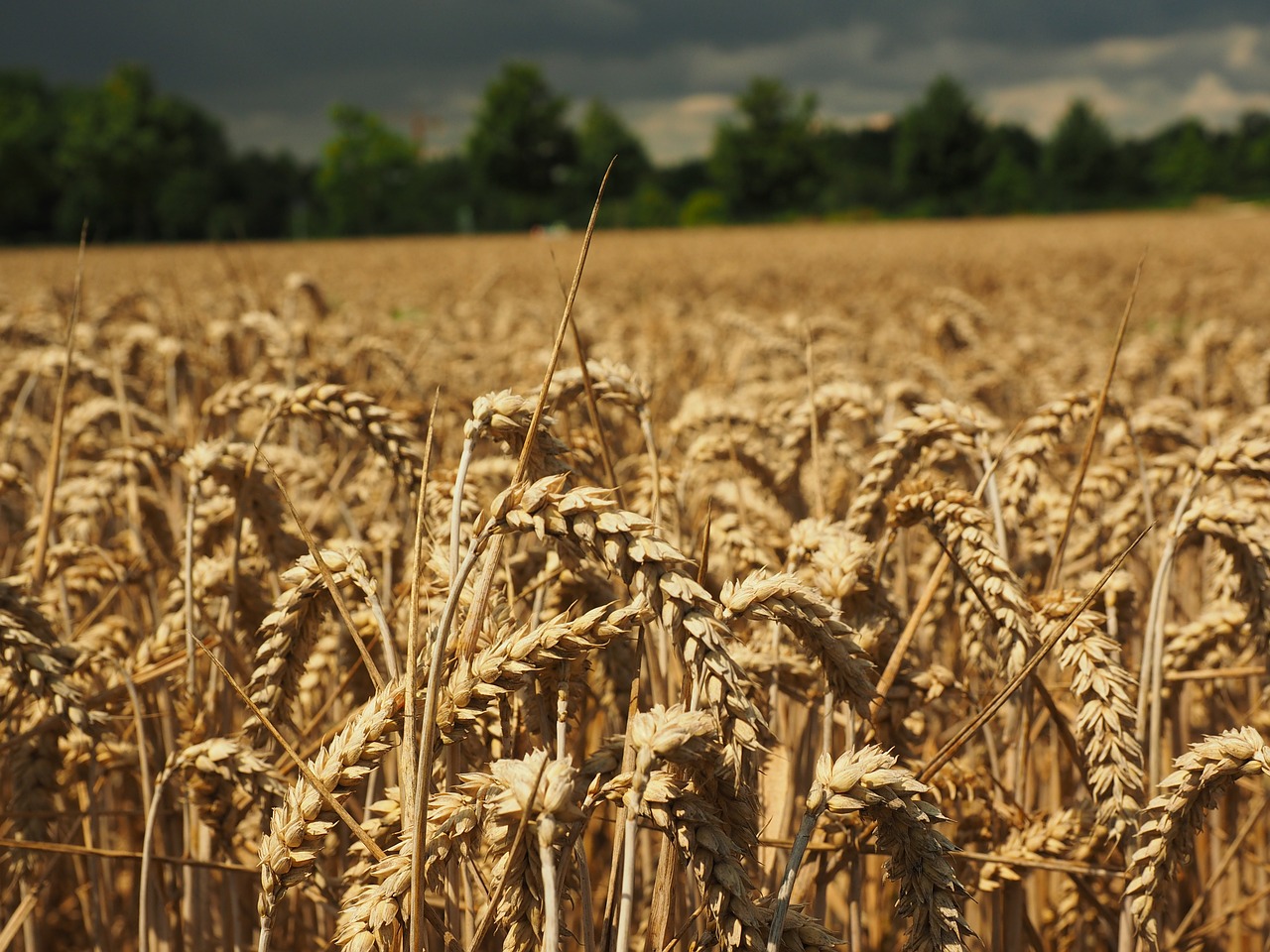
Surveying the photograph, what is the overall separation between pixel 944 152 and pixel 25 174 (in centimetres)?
5812

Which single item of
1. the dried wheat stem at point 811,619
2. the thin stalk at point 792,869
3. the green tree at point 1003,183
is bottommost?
the thin stalk at point 792,869

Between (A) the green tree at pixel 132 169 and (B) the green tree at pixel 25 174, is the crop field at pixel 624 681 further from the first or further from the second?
(B) the green tree at pixel 25 174

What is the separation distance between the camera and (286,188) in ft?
239

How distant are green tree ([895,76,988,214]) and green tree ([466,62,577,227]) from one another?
2329 cm

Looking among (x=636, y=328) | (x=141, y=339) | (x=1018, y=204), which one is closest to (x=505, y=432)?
(x=141, y=339)

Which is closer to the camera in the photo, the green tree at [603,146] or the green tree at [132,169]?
the green tree at [132,169]

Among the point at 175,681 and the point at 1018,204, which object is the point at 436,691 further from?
the point at 1018,204

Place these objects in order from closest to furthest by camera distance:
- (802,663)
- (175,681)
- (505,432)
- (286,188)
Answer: (505,432) → (802,663) → (175,681) → (286,188)

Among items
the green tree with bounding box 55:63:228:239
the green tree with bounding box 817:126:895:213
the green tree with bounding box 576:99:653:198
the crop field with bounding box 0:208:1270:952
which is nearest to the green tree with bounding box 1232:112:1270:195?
the green tree with bounding box 817:126:895:213

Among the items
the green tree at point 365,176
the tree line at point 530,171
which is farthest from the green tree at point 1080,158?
the green tree at point 365,176

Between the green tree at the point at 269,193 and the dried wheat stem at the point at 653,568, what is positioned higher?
the green tree at the point at 269,193

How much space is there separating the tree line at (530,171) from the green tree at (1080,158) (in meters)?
0.14

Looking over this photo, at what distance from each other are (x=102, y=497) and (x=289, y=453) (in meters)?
0.37

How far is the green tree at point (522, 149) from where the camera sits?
226ft
